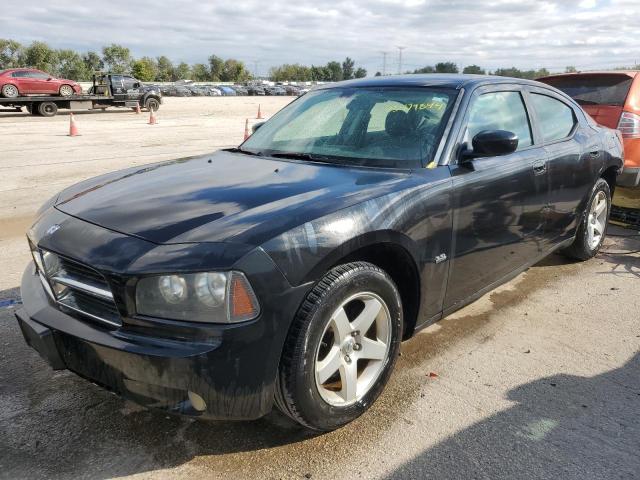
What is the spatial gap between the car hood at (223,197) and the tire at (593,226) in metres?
2.65

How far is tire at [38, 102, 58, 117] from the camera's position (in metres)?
24.7

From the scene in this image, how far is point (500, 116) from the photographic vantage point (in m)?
3.63

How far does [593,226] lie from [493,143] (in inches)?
99.1

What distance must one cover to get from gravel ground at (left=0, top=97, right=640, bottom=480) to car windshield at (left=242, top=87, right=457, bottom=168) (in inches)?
49.8

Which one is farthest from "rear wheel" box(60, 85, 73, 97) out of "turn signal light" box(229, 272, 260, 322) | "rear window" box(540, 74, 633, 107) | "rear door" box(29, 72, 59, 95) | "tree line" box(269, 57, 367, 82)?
"tree line" box(269, 57, 367, 82)

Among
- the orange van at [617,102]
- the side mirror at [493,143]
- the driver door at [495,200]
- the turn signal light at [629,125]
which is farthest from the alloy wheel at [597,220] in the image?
the side mirror at [493,143]

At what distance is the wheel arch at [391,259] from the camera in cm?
235

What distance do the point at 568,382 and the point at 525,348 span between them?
427mm

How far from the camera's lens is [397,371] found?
10.4 ft

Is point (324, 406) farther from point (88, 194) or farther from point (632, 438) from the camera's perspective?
point (88, 194)

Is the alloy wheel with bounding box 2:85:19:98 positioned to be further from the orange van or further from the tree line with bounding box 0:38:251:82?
the tree line with bounding box 0:38:251:82

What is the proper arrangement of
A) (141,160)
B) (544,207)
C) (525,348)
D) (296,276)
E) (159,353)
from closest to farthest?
(159,353), (296,276), (525,348), (544,207), (141,160)

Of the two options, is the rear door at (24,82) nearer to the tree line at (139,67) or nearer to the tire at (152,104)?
the tire at (152,104)

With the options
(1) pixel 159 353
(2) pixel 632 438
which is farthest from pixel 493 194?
(1) pixel 159 353
